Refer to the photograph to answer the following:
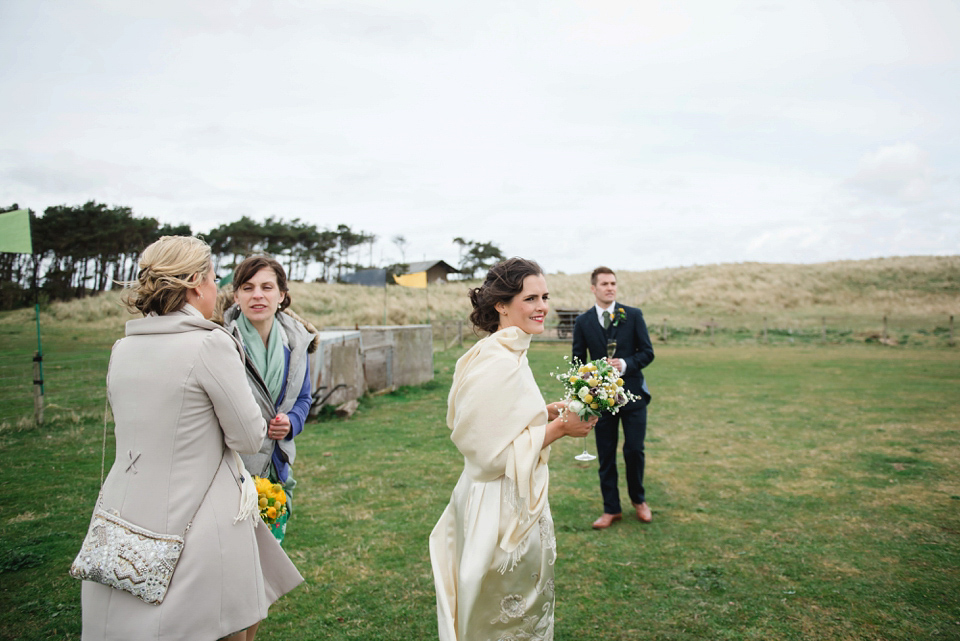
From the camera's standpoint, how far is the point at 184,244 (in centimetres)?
223

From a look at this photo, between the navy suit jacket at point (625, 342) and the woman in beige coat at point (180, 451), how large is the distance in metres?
3.76

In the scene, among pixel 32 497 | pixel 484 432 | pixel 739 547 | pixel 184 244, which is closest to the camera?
pixel 184 244

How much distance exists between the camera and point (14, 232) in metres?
7.27

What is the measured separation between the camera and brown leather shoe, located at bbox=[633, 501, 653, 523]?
5.54 meters

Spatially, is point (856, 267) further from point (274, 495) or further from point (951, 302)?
point (274, 495)

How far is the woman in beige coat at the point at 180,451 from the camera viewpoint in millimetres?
1993

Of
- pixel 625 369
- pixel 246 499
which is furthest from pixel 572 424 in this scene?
pixel 625 369

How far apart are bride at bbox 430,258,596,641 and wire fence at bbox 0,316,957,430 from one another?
375 inches

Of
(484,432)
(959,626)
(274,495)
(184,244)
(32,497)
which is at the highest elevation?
(184,244)

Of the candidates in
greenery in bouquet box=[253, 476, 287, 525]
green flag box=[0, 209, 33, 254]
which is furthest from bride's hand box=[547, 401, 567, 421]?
green flag box=[0, 209, 33, 254]

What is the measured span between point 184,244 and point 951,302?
57.1m

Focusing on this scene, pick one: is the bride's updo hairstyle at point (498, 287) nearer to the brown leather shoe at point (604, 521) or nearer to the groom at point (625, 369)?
the groom at point (625, 369)

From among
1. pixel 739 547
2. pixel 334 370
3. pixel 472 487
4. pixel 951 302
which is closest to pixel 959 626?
pixel 739 547

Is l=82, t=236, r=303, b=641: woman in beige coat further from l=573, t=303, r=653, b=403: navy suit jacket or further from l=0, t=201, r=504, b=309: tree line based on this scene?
l=0, t=201, r=504, b=309: tree line
